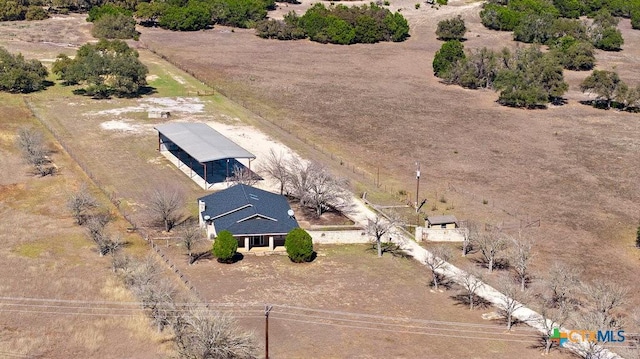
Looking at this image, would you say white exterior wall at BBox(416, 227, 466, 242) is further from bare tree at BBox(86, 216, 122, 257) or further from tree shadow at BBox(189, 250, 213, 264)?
bare tree at BBox(86, 216, 122, 257)

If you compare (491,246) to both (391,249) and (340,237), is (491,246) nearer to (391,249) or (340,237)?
(391,249)

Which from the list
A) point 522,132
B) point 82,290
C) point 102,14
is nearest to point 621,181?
point 522,132

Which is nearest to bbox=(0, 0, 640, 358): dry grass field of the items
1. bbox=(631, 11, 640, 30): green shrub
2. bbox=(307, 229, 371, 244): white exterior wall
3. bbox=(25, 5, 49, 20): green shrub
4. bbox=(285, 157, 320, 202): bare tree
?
bbox=(307, 229, 371, 244): white exterior wall

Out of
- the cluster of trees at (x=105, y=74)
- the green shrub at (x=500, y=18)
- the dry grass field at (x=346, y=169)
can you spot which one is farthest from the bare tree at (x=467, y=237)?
the green shrub at (x=500, y=18)

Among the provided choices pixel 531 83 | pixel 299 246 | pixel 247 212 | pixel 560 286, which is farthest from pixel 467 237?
pixel 531 83

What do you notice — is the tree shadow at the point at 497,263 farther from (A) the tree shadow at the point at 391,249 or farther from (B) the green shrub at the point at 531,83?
(B) the green shrub at the point at 531,83
